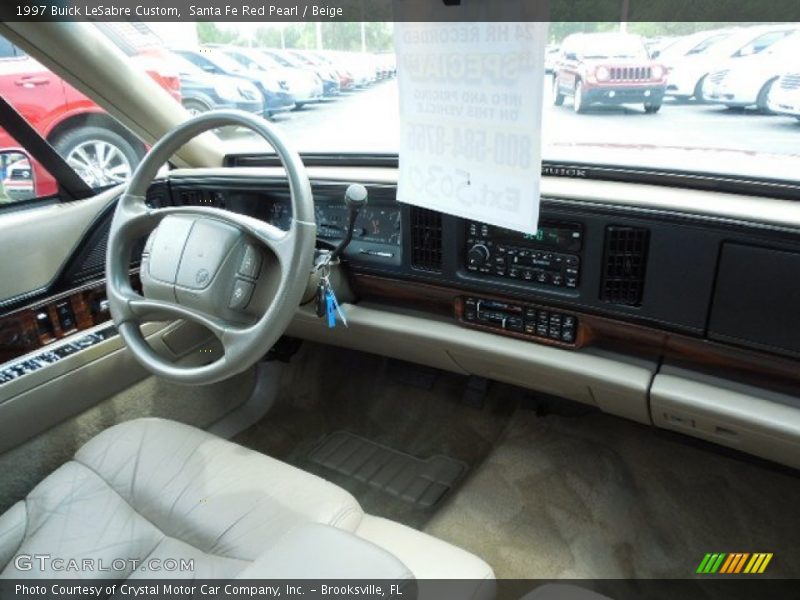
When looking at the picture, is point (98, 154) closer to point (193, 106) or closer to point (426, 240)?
point (193, 106)

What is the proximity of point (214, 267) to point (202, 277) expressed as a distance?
0.04m

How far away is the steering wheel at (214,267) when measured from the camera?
1.31 metres

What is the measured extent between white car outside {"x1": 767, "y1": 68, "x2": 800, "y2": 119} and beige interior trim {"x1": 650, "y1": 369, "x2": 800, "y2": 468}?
0.63 metres

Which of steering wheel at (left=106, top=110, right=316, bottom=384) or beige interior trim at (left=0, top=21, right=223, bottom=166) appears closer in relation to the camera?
steering wheel at (left=106, top=110, right=316, bottom=384)

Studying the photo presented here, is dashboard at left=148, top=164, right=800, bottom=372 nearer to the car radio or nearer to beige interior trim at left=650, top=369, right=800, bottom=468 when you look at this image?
the car radio

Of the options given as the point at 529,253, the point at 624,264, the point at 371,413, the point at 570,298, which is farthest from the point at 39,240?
the point at 624,264

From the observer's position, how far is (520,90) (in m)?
1.20

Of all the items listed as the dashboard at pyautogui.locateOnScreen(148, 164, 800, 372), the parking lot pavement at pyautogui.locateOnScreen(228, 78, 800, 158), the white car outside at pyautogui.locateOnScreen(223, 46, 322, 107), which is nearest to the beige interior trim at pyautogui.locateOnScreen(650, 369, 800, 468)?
the dashboard at pyautogui.locateOnScreen(148, 164, 800, 372)

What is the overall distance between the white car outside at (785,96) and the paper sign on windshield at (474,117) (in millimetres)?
570

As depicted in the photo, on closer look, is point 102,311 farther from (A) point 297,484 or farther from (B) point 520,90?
(B) point 520,90

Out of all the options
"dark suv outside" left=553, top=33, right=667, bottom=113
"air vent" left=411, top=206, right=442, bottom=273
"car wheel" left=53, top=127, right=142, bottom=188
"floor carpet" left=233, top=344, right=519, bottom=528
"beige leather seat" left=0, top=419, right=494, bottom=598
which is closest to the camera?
"beige leather seat" left=0, top=419, right=494, bottom=598

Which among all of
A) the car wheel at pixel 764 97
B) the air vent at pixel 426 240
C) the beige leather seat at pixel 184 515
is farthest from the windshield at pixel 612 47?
the beige leather seat at pixel 184 515

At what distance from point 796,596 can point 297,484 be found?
4.50 feet

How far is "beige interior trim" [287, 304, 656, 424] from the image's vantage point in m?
1.57
